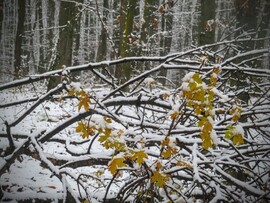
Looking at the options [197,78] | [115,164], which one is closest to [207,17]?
[197,78]

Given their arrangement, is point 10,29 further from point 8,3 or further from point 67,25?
point 67,25

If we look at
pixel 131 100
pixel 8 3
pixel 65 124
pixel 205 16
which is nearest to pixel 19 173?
pixel 65 124

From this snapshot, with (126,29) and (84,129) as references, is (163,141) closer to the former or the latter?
(84,129)

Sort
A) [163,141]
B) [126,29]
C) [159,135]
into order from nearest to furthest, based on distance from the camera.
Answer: [163,141] → [159,135] → [126,29]

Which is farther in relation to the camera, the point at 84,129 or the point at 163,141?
the point at 84,129

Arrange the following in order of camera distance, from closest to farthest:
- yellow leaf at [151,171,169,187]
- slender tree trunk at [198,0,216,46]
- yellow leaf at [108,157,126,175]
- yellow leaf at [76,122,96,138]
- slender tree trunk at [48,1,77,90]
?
yellow leaf at [108,157,126,175]
yellow leaf at [151,171,169,187]
yellow leaf at [76,122,96,138]
slender tree trunk at [198,0,216,46]
slender tree trunk at [48,1,77,90]

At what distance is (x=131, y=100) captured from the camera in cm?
253

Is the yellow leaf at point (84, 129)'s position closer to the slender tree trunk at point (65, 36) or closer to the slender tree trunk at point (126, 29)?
the slender tree trunk at point (126, 29)

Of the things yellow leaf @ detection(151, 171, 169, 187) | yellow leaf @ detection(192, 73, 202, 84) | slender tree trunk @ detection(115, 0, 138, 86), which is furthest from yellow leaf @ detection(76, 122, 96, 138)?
slender tree trunk @ detection(115, 0, 138, 86)

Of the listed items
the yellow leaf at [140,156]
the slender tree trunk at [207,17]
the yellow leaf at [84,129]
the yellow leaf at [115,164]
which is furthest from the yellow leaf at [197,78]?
the slender tree trunk at [207,17]

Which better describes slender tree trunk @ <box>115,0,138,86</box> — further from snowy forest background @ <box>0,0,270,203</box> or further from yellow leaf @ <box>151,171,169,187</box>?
yellow leaf @ <box>151,171,169,187</box>

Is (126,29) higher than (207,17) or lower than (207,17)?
lower

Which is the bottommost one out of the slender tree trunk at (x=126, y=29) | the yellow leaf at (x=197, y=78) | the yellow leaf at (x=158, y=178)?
the yellow leaf at (x=158, y=178)

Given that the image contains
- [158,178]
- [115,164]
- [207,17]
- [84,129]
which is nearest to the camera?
[115,164]
